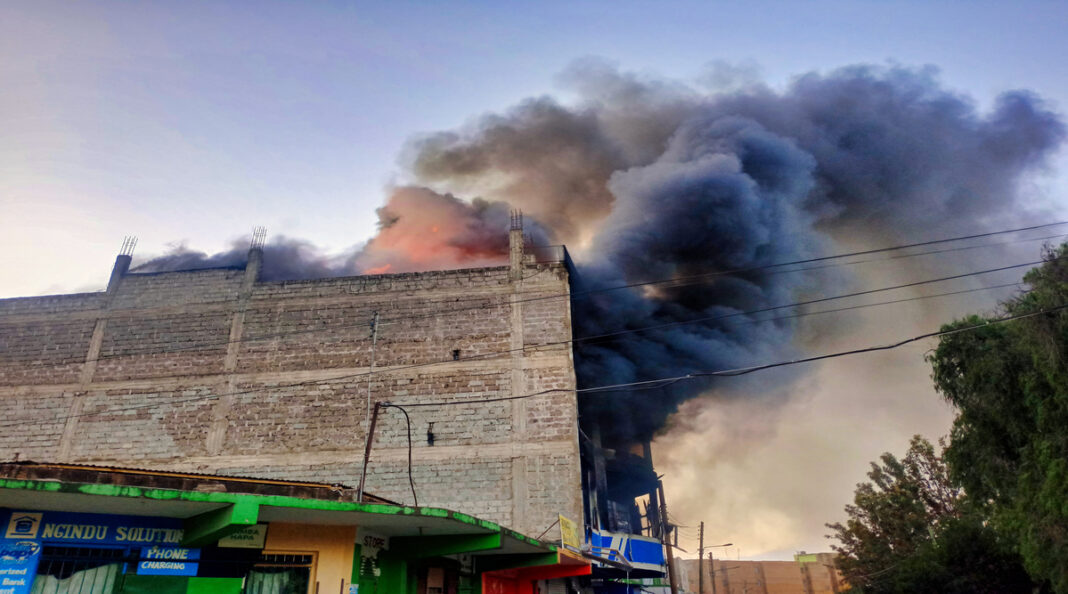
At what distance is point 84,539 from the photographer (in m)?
7.05

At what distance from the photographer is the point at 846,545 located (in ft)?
109

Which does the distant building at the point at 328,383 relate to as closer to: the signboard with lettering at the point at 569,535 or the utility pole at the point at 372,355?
the utility pole at the point at 372,355

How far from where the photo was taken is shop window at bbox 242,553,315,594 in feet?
26.1

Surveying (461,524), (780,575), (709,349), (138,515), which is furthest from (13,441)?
(780,575)

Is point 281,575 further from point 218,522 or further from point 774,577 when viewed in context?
point 774,577

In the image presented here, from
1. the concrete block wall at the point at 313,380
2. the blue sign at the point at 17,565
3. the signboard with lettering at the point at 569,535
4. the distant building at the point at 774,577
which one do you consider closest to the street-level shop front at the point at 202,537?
the blue sign at the point at 17,565

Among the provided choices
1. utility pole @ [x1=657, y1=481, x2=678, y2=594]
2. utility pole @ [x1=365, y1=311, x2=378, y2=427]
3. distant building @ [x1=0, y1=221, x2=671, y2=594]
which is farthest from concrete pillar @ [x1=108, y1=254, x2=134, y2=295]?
utility pole @ [x1=657, y1=481, x2=678, y2=594]

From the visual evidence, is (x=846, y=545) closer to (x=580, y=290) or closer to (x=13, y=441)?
(x=580, y=290)

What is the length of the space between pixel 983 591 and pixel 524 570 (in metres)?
14.3

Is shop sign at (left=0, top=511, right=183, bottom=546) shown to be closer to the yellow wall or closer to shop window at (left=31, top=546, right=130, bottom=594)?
shop window at (left=31, top=546, right=130, bottom=594)

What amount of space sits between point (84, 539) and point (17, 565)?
1.96ft

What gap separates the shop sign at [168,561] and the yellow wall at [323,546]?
2.75 ft

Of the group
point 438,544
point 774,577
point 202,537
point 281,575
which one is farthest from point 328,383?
point 774,577

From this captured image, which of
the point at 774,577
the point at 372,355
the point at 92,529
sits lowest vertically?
the point at 92,529
